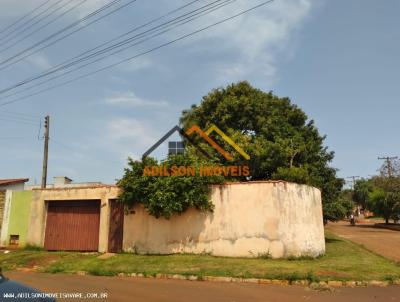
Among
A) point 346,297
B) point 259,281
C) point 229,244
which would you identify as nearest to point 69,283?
point 259,281

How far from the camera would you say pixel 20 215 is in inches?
749

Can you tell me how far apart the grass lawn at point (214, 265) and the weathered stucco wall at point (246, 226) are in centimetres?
61

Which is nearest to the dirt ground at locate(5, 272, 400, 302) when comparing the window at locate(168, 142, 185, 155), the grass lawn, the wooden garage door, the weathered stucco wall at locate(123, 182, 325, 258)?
the grass lawn

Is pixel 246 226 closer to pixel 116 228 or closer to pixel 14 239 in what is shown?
pixel 116 228

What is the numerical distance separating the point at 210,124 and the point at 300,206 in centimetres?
1231

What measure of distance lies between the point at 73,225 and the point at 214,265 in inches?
334

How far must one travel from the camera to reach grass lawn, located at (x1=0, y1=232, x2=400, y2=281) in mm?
10680

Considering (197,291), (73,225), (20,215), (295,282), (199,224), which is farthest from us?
(20,215)

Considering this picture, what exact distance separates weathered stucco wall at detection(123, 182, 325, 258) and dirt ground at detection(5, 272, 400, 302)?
4.06m

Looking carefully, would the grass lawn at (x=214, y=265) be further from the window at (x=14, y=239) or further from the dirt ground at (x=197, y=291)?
the window at (x=14, y=239)

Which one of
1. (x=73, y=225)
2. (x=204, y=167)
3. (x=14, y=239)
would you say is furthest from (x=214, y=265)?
(x=14, y=239)

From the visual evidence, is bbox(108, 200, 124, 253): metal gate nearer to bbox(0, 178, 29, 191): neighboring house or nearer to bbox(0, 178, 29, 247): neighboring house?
bbox(0, 178, 29, 247): neighboring house

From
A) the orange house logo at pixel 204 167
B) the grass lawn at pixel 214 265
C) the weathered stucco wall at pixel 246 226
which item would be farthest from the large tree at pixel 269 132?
the grass lawn at pixel 214 265

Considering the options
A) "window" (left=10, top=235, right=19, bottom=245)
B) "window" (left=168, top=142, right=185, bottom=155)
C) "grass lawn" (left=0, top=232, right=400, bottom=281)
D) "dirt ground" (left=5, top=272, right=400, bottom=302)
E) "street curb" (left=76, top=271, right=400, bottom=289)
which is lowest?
"dirt ground" (left=5, top=272, right=400, bottom=302)
